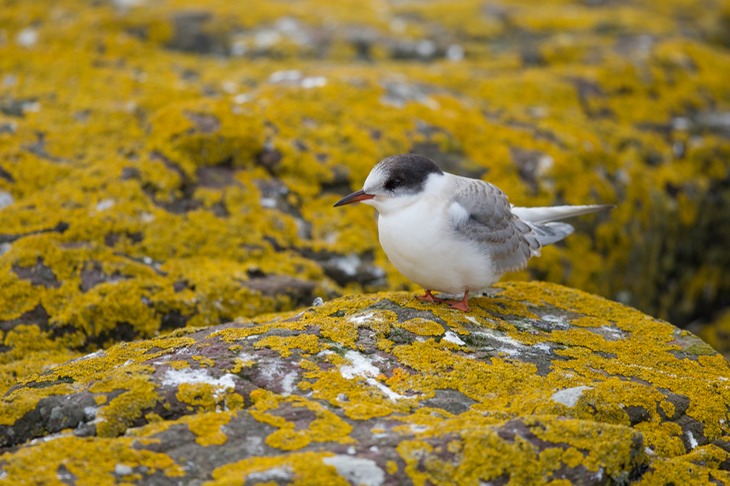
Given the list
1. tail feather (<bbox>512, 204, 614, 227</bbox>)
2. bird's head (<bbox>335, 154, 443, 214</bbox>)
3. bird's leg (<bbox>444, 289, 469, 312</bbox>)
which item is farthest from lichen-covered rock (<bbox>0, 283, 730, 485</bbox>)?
tail feather (<bbox>512, 204, 614, 227</bbox>)

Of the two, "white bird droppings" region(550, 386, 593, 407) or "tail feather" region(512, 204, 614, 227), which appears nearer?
"white bird droppings" region(550, 386, 593, 407)

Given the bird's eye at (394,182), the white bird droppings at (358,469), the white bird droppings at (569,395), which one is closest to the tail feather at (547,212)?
the bird's eye at (394,182)

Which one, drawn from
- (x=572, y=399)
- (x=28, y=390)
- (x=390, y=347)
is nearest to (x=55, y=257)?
(x=28, y=390)

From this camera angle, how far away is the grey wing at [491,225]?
6062 millimetres

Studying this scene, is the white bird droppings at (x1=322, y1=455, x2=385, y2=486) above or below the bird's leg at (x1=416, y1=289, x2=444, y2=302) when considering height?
above

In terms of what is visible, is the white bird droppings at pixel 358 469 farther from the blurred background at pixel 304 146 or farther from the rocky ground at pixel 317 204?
the blurred background at pixel 304 146

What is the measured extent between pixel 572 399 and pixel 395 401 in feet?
3.87

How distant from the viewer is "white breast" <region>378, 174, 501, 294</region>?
19.2 ft

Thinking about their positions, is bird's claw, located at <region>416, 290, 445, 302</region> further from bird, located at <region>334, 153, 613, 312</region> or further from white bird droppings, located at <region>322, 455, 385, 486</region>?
white bird droppings, located at <region>322, 455, 385, 486</region>

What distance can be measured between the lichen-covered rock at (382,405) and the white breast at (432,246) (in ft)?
1.05

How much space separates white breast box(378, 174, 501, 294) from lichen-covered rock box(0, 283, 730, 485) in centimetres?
32

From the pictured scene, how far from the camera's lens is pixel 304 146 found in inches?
361

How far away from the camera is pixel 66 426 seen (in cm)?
427

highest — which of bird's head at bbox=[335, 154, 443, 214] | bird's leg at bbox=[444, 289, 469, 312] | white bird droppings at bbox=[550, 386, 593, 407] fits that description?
bird's head at bbox=[335, 154, 443, 214]
